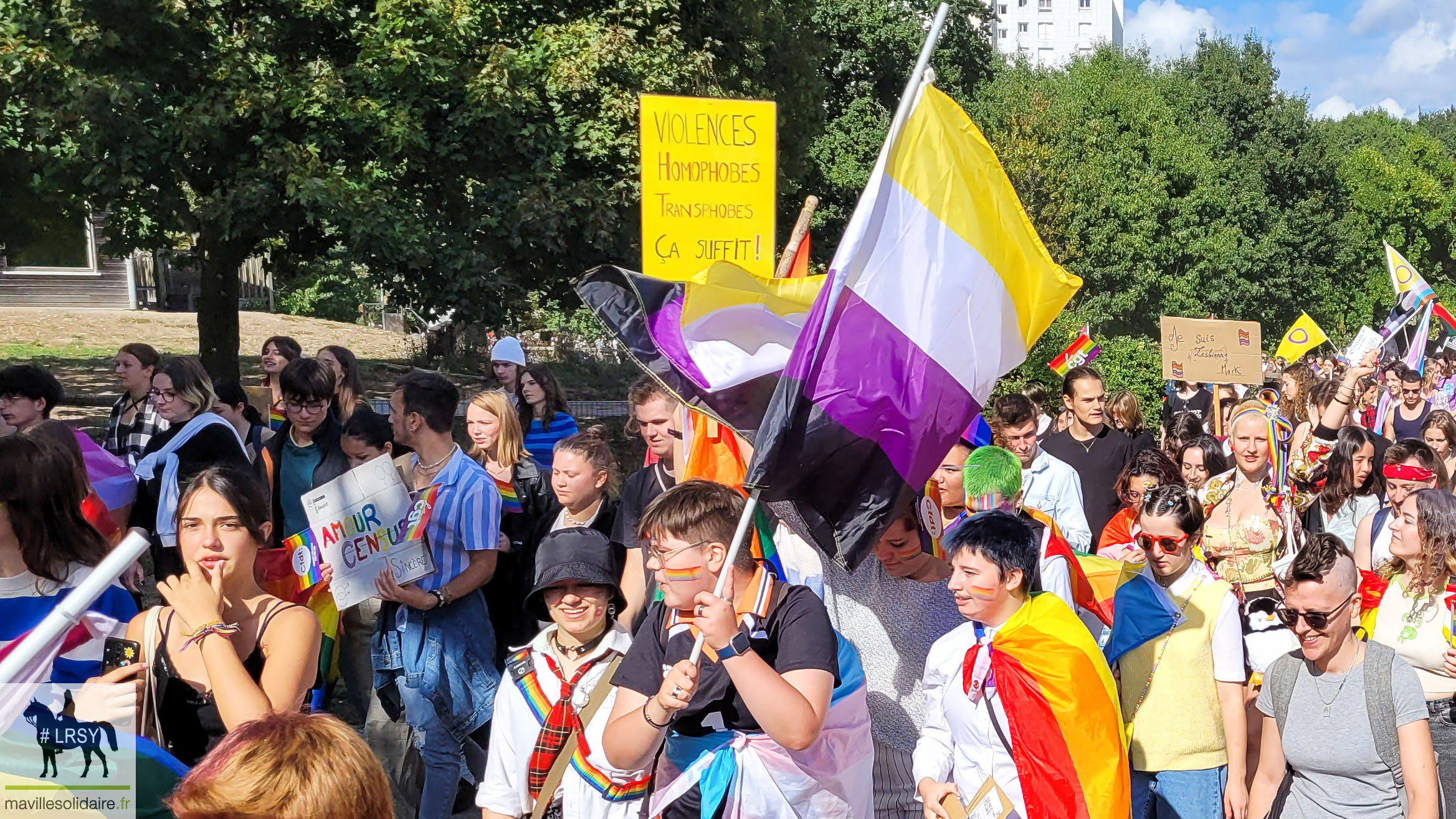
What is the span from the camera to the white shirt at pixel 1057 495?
247 inches

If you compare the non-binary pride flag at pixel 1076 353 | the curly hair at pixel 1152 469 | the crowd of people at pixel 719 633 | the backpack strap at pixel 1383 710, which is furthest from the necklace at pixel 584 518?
the non-binary pride flag at pixel 1076 353

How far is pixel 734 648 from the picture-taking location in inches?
114

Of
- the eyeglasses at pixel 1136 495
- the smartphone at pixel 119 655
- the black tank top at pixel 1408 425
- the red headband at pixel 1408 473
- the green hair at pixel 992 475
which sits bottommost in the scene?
the black tank top at pixel 1408 425

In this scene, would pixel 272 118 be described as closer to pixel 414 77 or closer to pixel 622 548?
pixel 414 77

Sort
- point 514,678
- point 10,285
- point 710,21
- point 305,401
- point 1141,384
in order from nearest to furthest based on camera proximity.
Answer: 1. point 514,678
2. point 305,401
3. point 710,21
4. point 1141,384
5. point 10,285

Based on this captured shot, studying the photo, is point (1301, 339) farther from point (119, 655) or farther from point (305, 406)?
point (119, 655)

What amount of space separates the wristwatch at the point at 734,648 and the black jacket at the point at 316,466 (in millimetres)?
3624

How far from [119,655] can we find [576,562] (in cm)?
116

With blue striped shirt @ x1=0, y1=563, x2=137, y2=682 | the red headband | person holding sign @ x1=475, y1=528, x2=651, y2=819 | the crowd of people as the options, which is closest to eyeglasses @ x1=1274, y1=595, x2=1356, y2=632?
the crowd of people

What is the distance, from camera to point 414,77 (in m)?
13.7

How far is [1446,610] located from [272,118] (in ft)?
37.8

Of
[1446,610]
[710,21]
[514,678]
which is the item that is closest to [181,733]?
[514,678]

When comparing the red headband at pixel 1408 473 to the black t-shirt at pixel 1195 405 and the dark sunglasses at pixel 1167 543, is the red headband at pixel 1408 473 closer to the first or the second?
the dark sunglasses at pixel 1167 543

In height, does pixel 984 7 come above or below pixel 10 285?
above
